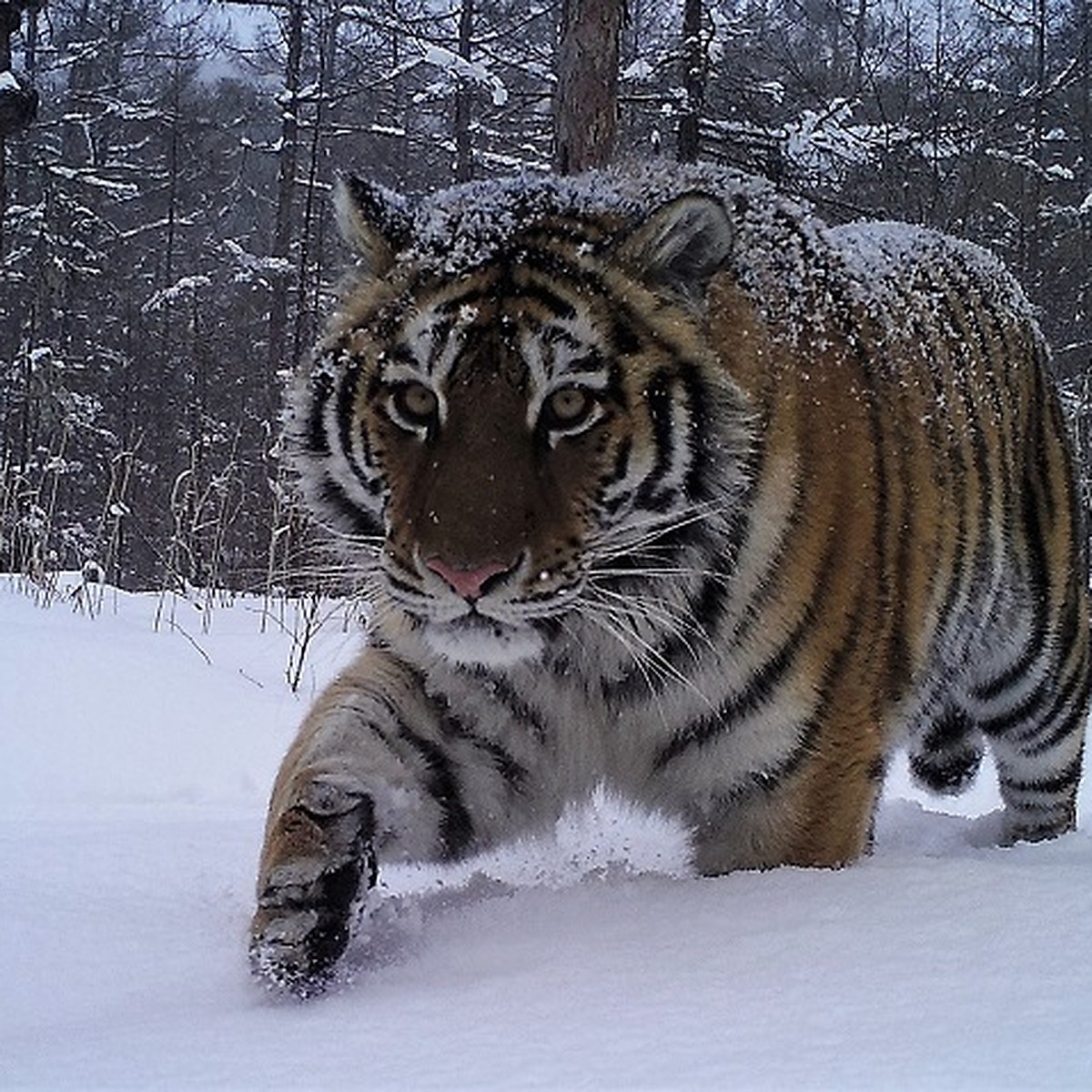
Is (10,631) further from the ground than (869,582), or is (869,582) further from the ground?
(869,582)

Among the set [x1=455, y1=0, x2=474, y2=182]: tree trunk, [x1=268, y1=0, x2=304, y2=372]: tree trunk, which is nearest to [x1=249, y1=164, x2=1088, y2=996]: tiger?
[x1=455, y1=0, x2=474, y2=182]: tree trunk

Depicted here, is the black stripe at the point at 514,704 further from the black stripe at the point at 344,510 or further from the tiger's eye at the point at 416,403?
the tiger's eye at the point at 416,403

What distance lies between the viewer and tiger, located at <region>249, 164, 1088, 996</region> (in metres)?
1.83

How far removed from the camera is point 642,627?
6.67 ft

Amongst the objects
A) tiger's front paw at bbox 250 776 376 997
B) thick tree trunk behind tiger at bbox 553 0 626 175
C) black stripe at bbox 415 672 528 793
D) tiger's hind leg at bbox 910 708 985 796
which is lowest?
tiger's hind leg at bbox 910 708 985 796

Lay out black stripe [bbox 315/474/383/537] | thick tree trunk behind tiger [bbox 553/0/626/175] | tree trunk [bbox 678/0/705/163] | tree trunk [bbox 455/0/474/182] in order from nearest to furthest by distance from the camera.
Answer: black stripe [bbox 315/474/383/537]
thick tree trunk behind tiger [bbox 553/0/626/175]
tree trunk [bbox 678/0/705/163]
tree trunk [bbox 455/0/474/182]

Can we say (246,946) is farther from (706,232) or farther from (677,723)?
(706,232)

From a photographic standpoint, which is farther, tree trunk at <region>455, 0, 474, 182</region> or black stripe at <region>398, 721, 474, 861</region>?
tree trunk at <region>455, 0, 474, 182</region>

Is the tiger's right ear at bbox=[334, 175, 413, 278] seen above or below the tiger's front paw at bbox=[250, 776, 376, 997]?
above

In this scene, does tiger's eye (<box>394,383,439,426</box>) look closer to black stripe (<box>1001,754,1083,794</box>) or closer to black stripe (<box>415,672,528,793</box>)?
black stripe (<box>415,672,528,793</box>)

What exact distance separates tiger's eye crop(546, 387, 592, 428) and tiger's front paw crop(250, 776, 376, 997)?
0.61 metres

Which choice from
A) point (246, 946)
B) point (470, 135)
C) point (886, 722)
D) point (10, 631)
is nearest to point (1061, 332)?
point (470, 135)

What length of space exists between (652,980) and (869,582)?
94 cm

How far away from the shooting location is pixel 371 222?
6.95 ft
